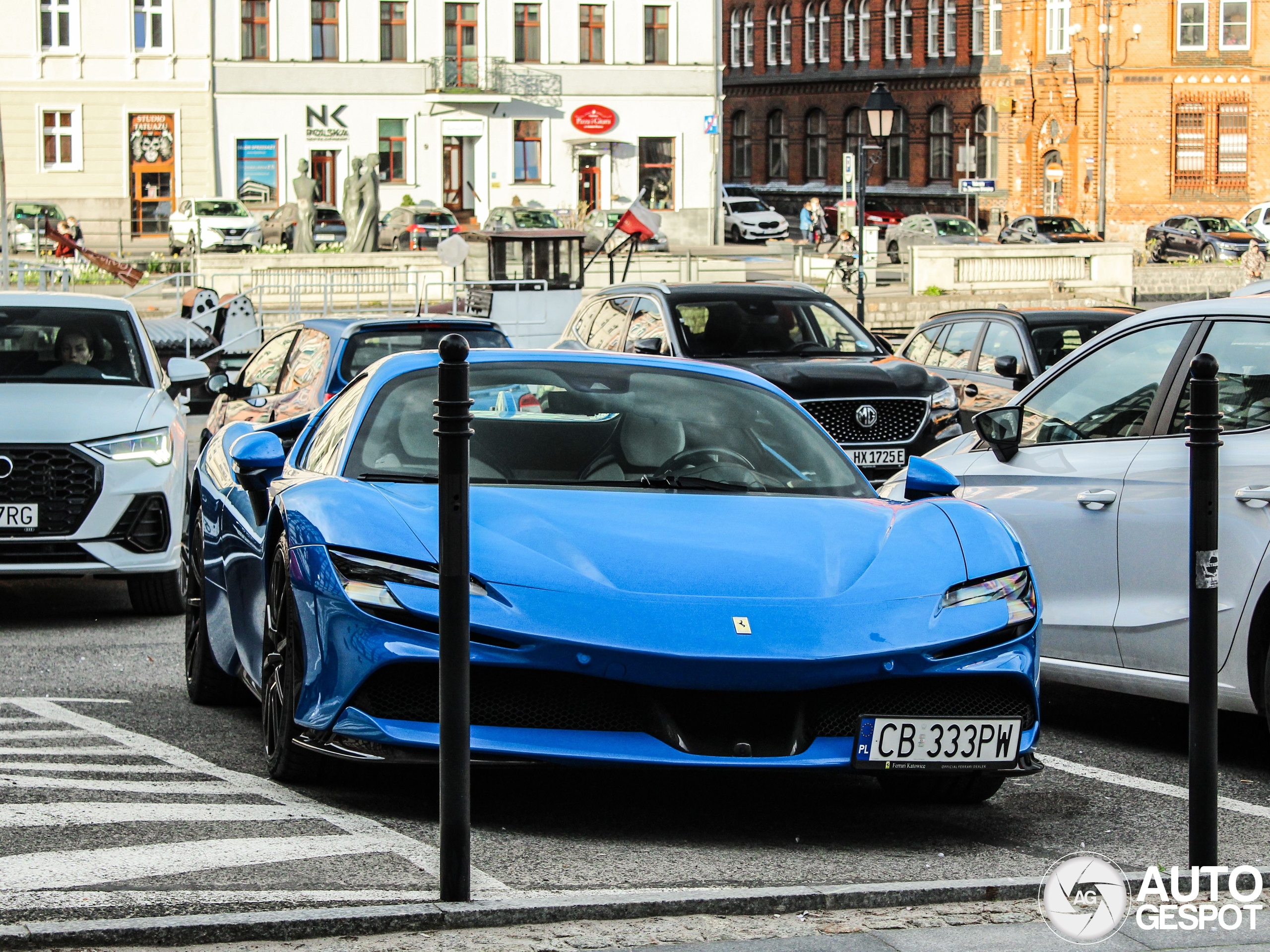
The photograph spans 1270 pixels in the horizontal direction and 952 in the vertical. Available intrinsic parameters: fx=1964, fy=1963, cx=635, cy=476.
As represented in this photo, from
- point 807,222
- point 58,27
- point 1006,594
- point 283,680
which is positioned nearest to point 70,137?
point 58,27

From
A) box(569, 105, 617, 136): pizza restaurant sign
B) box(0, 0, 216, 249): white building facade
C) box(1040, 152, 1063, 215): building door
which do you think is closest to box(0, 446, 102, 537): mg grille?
box(0, 0, 216, 249): white building facade

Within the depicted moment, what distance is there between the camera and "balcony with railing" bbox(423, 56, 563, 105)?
220ft

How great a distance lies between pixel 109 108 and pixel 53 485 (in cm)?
5703

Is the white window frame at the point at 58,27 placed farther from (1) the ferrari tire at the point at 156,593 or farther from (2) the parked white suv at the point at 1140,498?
(2) the parked white suv at the point at 1140,498

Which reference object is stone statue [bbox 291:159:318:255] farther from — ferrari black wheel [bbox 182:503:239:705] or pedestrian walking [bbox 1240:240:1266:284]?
Answer: ferrari black wheel [bbox 182:503:239:705]

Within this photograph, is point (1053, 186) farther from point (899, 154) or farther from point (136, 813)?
point (136, 813)

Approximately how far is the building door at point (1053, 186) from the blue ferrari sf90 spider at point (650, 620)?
68408 millimetres

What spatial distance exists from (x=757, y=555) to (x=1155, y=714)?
120 inches

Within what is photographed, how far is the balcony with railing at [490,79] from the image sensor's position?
2635 inches

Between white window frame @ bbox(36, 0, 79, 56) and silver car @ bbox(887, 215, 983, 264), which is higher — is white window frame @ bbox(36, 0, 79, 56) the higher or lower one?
the higher one

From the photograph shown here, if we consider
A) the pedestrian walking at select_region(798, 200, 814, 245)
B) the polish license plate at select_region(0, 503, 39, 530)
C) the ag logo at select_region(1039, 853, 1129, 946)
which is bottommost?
the ag logo at select_region(1039, 853, 1129, 946)

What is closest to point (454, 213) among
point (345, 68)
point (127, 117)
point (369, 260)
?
point (345, 68)

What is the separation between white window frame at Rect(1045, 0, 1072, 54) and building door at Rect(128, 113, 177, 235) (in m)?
31.9

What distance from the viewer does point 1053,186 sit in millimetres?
72688
